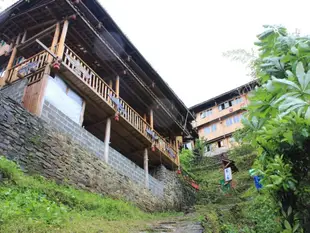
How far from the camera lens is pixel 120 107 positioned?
11.6m

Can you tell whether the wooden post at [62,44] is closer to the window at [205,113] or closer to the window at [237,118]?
the window at [237,118]

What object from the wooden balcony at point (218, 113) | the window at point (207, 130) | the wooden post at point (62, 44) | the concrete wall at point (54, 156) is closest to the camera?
the concrete wall at point (54, 156)

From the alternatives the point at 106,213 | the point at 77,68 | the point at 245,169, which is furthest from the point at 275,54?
the point at 245,169

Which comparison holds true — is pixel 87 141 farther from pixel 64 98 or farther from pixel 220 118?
pixel 220 118

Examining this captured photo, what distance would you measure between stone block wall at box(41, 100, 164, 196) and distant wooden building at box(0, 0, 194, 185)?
57 millimetres

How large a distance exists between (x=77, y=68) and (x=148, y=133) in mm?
4956

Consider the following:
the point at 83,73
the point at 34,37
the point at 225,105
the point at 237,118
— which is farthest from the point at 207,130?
the point at 34,37

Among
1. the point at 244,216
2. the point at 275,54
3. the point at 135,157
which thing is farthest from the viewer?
the point at 135,157

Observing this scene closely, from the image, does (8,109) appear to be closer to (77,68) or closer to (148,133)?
(77,68)

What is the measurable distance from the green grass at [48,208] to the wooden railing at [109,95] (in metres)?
4.07

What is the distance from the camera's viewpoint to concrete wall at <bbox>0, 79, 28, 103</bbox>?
888cm

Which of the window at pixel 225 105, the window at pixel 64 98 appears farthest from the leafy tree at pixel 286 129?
the window at pixel 225 105

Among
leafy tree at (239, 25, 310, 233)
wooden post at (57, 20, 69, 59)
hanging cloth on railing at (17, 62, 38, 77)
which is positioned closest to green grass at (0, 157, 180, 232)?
leafy tree at (239, 25, 310, 233)

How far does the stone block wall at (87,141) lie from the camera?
8.50 m
